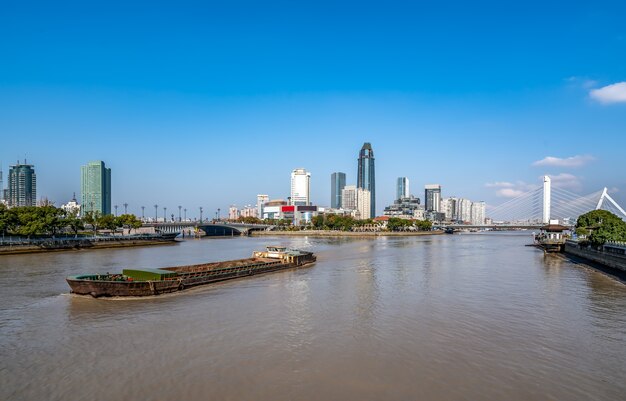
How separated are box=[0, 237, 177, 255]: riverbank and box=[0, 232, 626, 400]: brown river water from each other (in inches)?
1251

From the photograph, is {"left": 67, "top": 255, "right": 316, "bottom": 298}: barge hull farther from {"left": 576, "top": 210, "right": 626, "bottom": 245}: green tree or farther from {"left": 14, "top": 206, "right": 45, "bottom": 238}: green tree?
{"left": 576, "top": 210, "right": 626, "bottom": 245}: green tree

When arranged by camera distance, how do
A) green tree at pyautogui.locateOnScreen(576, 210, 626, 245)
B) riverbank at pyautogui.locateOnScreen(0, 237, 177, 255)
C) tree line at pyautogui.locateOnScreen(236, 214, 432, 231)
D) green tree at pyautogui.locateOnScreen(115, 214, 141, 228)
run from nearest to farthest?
green tree at pyautogui.locateOnScreen(576, 210, 626, 245) < riverbank at pyautogui.locateOnScreen(0, 237, 177, 255) < green tree at pyautogui.locateOnScreen(115, 214, 141, 228) < tree line at pyautogui.locateOnScreen(236, 214, 432, 231)

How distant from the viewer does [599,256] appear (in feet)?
152

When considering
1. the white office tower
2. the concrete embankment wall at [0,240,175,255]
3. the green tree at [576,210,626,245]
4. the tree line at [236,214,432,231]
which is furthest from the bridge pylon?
the concrete embankment wall at [0,240,175,255]

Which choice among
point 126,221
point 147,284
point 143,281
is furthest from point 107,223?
point 147,284

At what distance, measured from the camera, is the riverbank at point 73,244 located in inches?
2261

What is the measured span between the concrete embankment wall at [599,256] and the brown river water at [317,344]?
32.5ft

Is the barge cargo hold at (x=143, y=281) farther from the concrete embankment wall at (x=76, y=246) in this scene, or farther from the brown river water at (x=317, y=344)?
the concrete embankment wall at (x=76, y=246)

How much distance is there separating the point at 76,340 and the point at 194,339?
5.12 meters

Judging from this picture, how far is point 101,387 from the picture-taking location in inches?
515

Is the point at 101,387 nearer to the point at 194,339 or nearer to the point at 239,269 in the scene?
the point at 194,339

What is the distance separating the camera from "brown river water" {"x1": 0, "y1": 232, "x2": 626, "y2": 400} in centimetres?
1316

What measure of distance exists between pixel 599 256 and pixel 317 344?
43.3m

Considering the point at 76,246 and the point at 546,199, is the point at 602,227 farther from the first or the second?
the point at 546,199
